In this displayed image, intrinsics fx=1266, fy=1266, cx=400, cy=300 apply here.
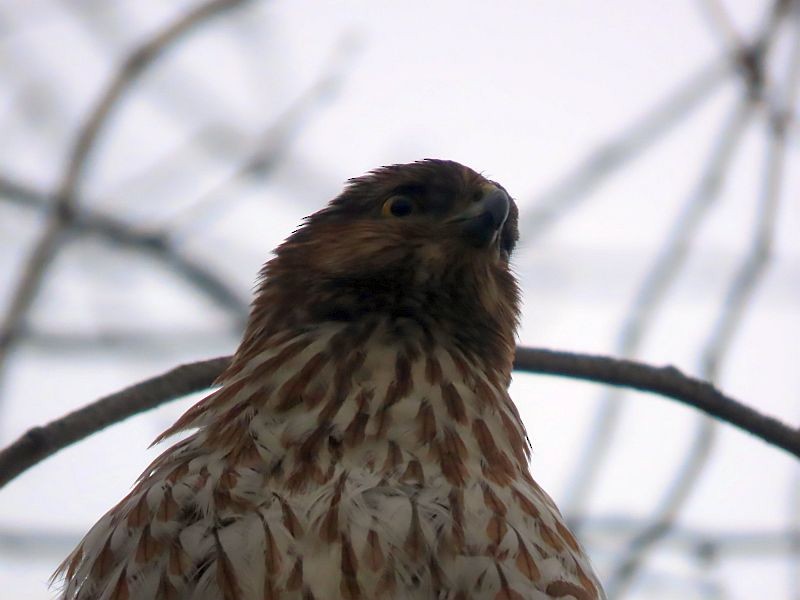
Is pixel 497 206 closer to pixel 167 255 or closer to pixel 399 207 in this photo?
pixel 399 207

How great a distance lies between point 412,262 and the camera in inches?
171

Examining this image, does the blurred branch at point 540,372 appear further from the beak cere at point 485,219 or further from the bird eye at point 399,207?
the bird eye at point 399,207

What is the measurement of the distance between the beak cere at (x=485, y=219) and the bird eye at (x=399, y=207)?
0.23 m

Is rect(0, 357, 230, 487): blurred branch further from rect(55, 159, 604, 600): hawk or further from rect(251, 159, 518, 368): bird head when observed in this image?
rect(251, 159, 518, 368): bird head

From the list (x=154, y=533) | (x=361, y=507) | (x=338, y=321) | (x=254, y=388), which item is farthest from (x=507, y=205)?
(x=154, y=533)

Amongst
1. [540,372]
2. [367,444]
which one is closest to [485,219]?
[540,372]

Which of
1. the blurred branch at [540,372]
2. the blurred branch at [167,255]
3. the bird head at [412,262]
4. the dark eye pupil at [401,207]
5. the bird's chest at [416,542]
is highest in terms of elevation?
the blurred branch at [167,255]

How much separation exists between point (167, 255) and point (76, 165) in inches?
27.1

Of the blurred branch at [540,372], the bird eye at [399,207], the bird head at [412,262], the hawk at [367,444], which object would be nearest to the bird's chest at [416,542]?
the hawk at [367,444]

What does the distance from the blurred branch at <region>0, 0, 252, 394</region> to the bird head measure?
0.84 meters

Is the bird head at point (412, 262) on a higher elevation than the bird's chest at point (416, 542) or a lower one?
higher

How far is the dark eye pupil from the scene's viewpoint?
454 centimetres

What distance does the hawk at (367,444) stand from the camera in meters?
3.39

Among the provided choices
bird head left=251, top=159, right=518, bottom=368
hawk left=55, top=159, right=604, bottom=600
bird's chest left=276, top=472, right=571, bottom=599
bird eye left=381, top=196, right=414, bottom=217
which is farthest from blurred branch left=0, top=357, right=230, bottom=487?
bird eye left=381, top=196, right=414, bottom=217
